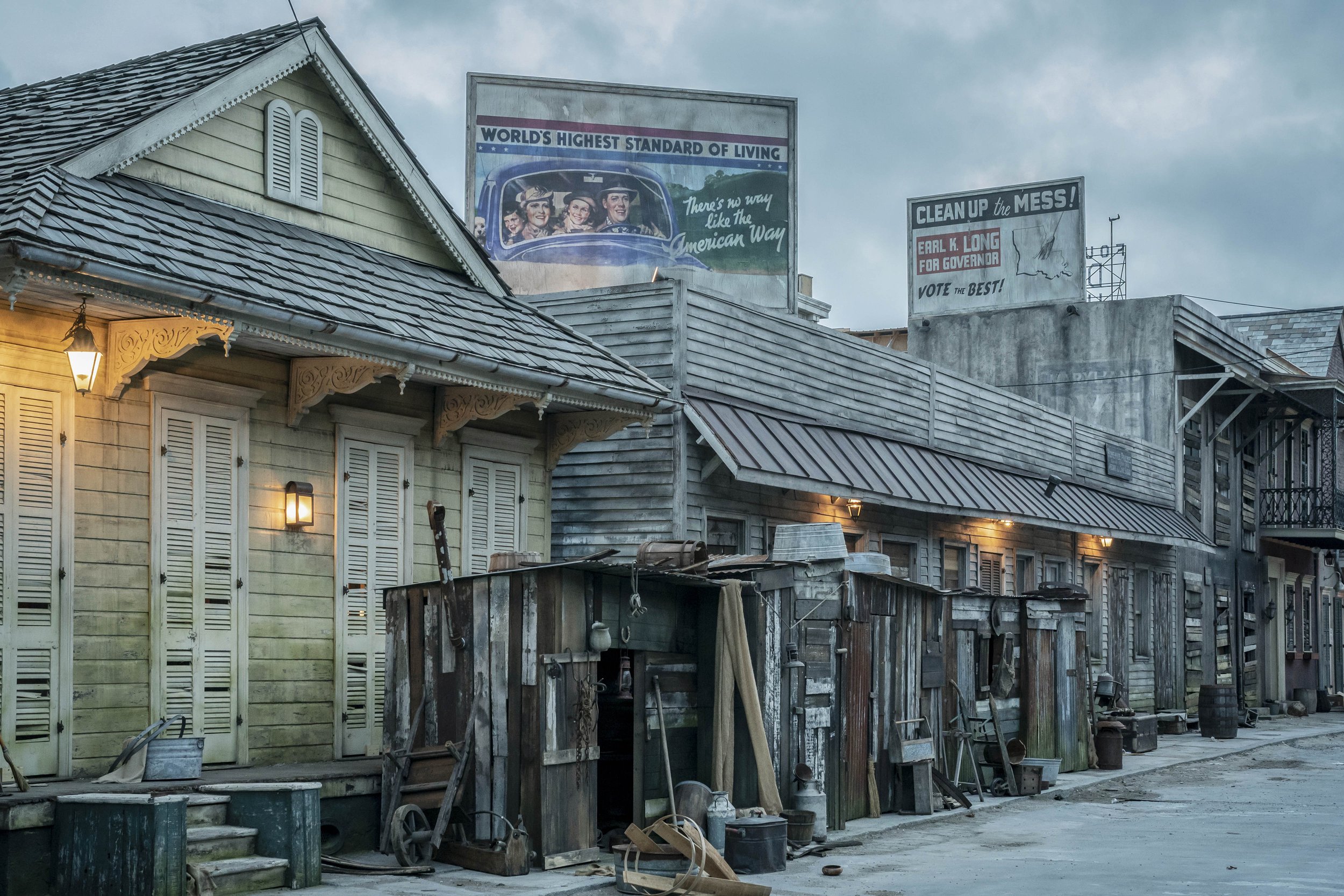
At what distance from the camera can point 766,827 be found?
11.5 meters

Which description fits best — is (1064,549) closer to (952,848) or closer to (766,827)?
(952,848)

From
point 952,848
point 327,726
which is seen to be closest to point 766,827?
point 952,848

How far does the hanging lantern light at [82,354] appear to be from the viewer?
32.7 ft

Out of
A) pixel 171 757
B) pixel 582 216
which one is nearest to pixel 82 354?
pixel 171 757

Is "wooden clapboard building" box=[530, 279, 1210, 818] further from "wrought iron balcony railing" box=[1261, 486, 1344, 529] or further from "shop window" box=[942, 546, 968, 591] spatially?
"wrought iron balcony railing" box=[1261, 486, 1344, 529]

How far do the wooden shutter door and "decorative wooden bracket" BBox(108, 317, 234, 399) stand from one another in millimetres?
555

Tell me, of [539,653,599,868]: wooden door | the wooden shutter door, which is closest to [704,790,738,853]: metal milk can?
[539,653,599,868]: wooden door

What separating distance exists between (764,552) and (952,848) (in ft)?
18.0

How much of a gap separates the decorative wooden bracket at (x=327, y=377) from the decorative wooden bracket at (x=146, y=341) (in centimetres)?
137

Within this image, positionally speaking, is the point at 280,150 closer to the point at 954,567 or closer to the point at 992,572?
the point at 954,567

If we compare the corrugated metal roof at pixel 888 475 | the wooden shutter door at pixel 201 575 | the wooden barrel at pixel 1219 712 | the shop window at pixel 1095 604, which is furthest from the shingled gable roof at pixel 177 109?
the wooden barrel at pixel 1219 712

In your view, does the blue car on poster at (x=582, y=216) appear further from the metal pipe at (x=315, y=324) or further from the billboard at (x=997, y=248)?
the billboard at (x=997, y=248)

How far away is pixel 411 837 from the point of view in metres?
10.9

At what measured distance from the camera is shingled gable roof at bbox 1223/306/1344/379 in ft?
129
